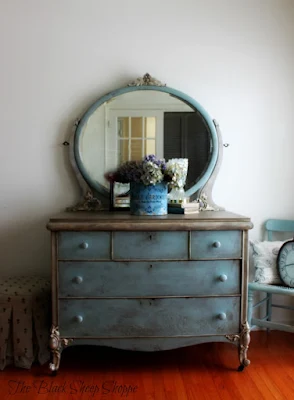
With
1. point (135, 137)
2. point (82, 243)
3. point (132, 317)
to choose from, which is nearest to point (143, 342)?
point (132, 317)

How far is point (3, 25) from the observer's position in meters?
2.54

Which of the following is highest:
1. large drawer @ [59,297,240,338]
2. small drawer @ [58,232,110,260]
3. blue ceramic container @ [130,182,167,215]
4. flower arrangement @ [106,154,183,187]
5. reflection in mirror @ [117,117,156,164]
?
reflection in mirror @ [117,117,156,164]

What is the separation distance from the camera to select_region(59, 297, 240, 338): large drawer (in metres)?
2.03

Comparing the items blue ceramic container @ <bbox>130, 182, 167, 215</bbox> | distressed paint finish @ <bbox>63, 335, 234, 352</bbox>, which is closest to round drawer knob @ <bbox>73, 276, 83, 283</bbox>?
distressed paint finish @ <bbox>63, 335, 234, 352</bbox>

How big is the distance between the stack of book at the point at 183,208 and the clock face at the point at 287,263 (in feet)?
1.97

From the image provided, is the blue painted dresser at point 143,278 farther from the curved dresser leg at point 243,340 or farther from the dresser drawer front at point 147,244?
the curved dresser leg at point 243,340

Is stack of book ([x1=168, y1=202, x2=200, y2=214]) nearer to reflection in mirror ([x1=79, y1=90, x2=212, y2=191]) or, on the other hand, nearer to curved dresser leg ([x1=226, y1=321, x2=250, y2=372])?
reflection in mirror ([x1=79, y1=90, x2=212, y2=191])

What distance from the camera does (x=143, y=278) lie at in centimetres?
203

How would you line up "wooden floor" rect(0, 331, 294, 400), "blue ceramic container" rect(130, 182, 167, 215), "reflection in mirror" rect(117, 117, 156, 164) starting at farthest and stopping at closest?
"reflection in mirror" rect(117, 117, 156, 164)
"blue ceramic container" rect(130, 182, 167, 215)
"wooden floor" rect(0, 331, 294, 400)

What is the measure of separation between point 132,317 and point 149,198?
0.65 meters

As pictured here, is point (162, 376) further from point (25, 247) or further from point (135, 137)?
point (135, 137)

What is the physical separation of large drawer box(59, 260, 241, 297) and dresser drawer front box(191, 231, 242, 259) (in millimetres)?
60

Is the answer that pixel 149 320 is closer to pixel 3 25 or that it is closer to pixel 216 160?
pixel 216 160

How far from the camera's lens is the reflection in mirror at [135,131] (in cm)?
251
